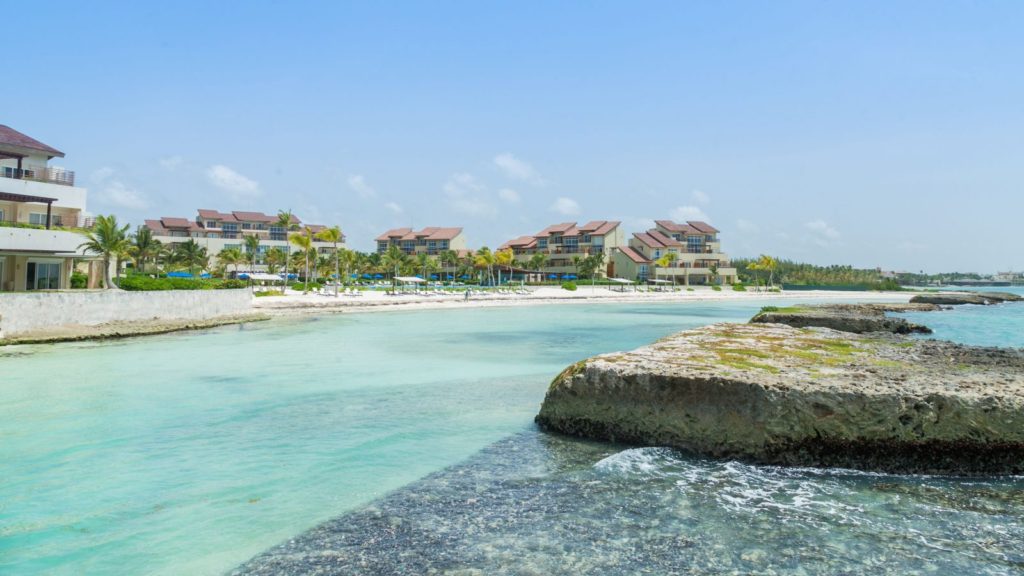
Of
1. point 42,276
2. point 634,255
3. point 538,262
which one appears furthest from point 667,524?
point 634,255

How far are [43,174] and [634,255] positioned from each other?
93.3 metres

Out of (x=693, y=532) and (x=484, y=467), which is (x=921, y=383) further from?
(x=484, y=467)

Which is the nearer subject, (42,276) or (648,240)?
(42,276)

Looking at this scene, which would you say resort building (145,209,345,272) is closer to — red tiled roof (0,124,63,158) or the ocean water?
red tiled roof (0,124,63,158)

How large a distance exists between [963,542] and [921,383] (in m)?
3.46

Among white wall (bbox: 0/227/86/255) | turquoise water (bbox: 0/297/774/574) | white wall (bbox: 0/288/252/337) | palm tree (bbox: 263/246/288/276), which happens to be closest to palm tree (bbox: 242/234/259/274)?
palm tree (bbox: 263/246/288/276)

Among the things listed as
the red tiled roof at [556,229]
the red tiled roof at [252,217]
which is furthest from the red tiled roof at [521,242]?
the red tiled roof at [252,217]

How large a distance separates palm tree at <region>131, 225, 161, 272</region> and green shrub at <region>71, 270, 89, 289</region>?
30.1 metres

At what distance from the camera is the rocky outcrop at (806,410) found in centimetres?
871

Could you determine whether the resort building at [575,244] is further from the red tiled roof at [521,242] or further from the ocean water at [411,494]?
the ocean water at [411,494]

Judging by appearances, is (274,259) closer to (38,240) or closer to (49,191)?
(49,191)

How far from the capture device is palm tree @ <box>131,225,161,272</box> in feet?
235

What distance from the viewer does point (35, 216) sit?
131ft

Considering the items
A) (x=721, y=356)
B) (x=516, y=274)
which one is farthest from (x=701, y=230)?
(x=721, y=356)
